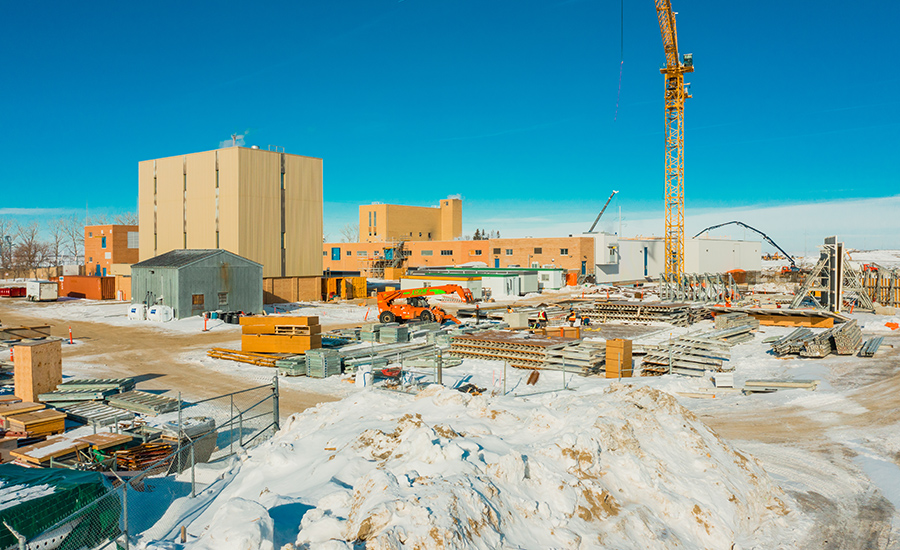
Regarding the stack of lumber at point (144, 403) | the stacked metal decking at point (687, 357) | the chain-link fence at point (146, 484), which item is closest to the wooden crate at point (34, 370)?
the stack of lumber at point (144, 403)

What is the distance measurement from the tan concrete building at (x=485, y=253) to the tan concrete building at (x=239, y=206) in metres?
28.2

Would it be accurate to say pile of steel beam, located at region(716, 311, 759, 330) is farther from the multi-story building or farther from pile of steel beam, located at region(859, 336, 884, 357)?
the multi-story building

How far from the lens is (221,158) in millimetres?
50812

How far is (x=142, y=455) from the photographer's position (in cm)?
1305

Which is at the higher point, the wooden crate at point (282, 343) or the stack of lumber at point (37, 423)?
the wooden crate at point (282, 343)

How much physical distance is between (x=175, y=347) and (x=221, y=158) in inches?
1016

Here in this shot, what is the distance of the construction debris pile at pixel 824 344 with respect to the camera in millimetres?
24859

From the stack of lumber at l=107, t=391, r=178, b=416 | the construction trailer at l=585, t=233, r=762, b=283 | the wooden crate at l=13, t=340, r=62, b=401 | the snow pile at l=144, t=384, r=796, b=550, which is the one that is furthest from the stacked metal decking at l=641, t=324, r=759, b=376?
the construction trailer at l=585, t=233, r=762, b=283

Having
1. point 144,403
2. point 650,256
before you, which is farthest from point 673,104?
point 144,403

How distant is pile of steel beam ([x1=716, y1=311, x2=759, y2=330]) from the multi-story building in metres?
74.5

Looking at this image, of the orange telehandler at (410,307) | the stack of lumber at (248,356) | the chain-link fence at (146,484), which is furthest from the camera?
the orange telehandler at (410,307)

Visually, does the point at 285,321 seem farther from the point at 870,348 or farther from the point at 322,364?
the point at 870,348

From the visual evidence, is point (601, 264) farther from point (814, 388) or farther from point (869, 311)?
point (814, 388)

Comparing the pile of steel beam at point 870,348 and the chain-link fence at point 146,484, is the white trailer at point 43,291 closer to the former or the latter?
the chain-link fence at point 146,484
